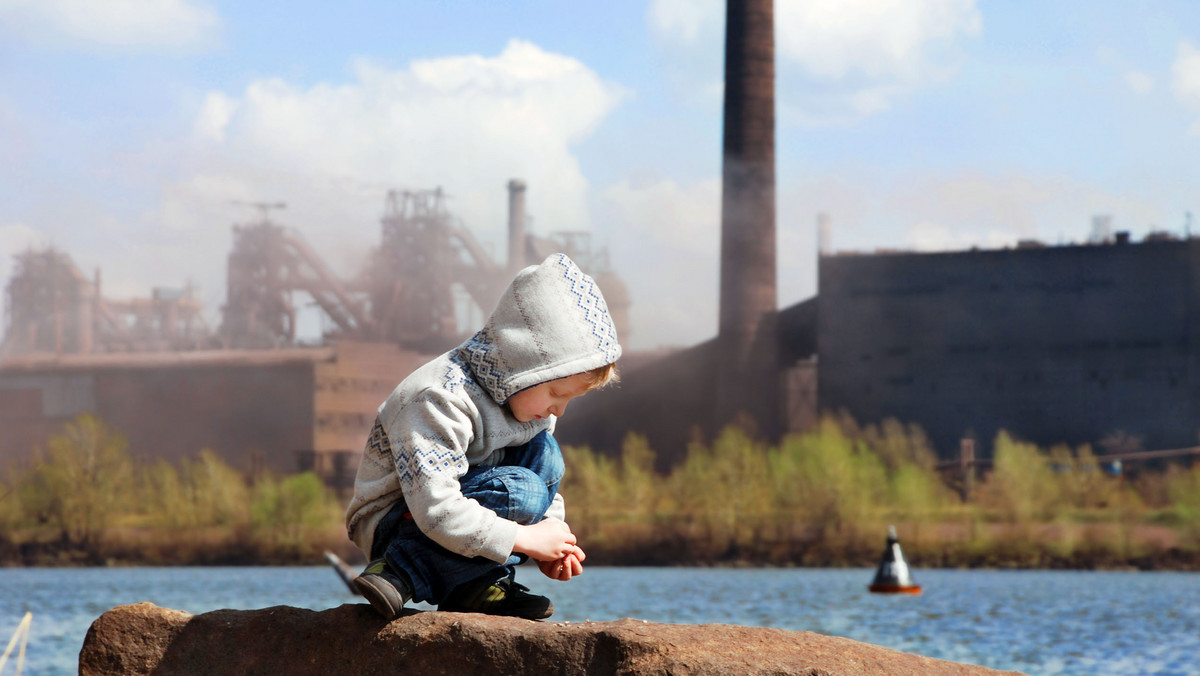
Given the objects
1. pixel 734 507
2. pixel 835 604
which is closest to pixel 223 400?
pixel 734 507

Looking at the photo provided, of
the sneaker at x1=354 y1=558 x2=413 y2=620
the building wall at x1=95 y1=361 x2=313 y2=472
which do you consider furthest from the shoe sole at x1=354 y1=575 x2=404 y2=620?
the building wall at x1=95 y1=361 x2=313 y2=472

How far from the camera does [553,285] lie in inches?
101

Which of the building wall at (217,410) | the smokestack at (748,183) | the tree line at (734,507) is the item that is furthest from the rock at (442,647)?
the building wall at (217,410)

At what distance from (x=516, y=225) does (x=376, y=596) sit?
44.4 meters

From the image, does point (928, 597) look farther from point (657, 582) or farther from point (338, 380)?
point (338, 380)

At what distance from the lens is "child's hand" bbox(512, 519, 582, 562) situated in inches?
100

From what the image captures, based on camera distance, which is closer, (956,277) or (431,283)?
(956,277)

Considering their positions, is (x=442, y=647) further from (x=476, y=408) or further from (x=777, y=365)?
(x=777, y=365)

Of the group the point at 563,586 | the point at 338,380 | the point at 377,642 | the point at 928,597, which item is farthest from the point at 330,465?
the point at 377,642

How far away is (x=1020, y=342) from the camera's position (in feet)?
115

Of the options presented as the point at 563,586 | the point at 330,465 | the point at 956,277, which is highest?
the point at 956,277

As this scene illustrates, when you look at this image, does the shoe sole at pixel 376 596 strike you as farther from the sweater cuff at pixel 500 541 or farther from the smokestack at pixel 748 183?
the smokestack at pixel 748 183

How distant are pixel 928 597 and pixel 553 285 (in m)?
27.3

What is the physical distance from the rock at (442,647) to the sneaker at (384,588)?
0.19 feet
